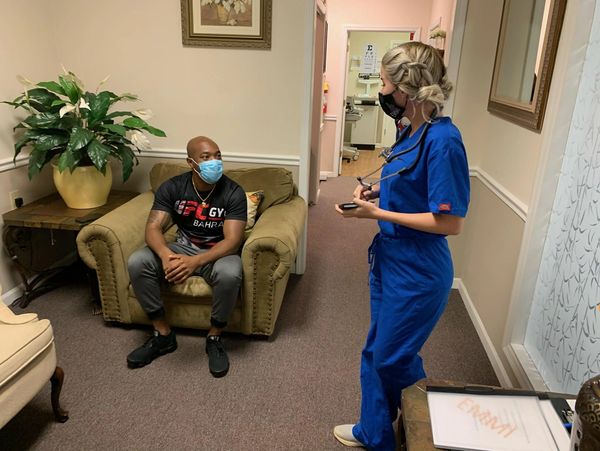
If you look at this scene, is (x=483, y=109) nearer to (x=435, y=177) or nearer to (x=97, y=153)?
(x=435, y=177)

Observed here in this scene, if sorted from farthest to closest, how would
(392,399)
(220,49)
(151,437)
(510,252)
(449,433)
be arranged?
(220,49) → (510,252) → (151,437) → (392,399) → (449,433)

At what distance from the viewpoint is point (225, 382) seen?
7.11 ft

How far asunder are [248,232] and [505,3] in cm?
191

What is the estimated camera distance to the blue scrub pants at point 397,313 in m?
1.47

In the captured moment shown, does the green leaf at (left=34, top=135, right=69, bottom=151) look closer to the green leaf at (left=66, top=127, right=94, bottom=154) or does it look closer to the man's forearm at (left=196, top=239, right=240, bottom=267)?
the green leaf at (left=66, top=127, right=94, bottom=154)

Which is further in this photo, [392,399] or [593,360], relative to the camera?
[392,399]

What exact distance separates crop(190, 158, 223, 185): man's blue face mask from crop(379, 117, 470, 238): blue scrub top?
1104 mm

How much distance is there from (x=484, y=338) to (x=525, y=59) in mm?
1452

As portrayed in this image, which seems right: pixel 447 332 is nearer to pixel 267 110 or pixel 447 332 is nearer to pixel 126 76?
pixel 267 110

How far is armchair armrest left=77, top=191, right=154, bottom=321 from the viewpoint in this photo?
92.4 inches

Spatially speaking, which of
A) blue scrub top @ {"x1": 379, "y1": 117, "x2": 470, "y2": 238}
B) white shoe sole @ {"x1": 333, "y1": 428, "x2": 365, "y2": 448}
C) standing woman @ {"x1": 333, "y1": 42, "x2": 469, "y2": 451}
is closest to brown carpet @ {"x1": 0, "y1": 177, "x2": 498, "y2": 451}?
white shoe sole @ {"x1": 333, "y1": 428, "x2": 365, "y2": 448}

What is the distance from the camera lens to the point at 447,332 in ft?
8.76

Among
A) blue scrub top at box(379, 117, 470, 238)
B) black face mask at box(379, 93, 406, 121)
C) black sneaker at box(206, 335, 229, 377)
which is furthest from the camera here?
black sneaker at box(206, 335, 229, 377)

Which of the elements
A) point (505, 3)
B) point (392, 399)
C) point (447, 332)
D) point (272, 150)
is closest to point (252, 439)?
point (392, 399)
